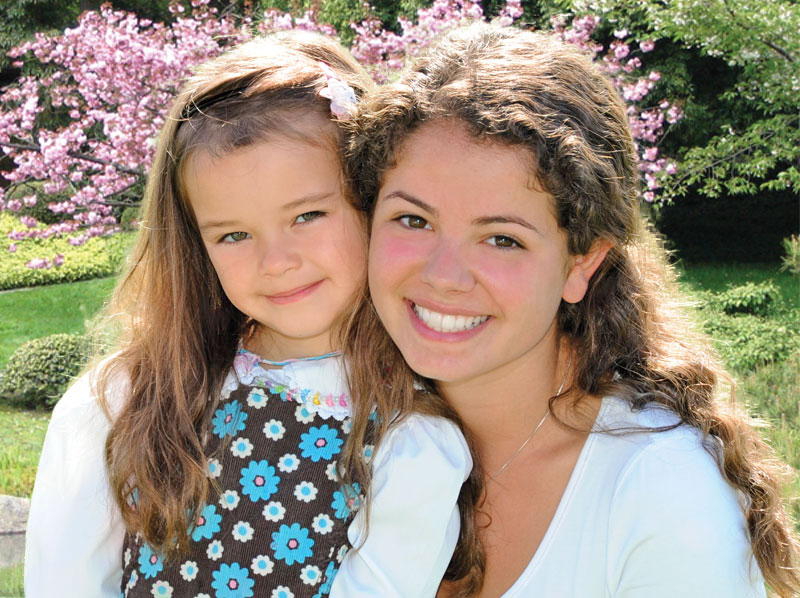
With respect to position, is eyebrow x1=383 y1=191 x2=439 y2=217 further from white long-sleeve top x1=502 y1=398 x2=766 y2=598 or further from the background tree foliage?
the background tree foliage

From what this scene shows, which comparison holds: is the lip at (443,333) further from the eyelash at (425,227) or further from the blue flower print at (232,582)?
the blue flower print at (232,582)

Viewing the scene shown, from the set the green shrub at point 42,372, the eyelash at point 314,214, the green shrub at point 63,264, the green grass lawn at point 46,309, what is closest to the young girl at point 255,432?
the eyelash at point 314,214

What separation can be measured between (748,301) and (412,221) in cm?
693

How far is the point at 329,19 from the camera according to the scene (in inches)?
521

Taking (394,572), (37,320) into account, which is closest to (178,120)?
(394,572)

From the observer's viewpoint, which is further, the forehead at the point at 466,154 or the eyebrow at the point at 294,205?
the eyebrow at the point at 294,205

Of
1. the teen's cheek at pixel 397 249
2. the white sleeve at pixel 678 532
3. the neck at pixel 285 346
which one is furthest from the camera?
the neck at pixel 285 346

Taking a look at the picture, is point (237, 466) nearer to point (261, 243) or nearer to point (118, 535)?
point (118, 535)

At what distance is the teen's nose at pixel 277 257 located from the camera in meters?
1.88

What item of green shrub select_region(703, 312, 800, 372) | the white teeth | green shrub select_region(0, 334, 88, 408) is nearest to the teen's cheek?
the white teeth

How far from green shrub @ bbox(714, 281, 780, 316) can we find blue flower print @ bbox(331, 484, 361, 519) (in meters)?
6.75

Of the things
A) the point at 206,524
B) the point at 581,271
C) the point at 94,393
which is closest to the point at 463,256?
the point at 581,271

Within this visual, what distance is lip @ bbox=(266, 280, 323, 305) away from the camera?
1970 millimetres

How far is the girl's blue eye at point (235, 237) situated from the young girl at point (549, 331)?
295 mm
